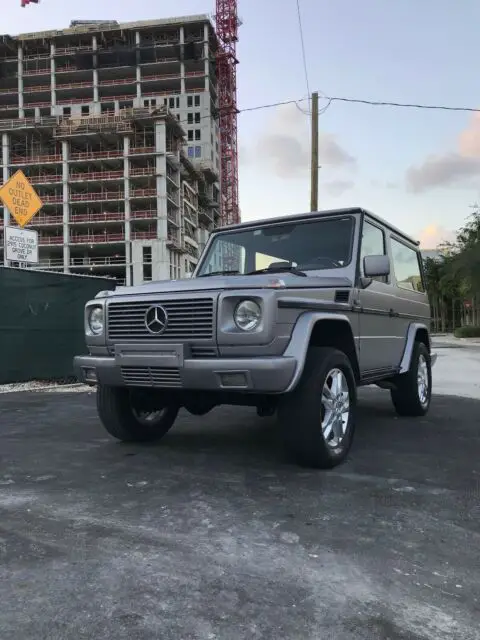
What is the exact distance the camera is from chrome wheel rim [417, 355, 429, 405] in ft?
23.4

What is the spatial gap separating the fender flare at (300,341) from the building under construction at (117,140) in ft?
222

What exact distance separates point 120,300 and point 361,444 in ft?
8.79

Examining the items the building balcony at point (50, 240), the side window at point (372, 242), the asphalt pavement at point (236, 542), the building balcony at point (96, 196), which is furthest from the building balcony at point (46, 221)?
the asphalt pavement at point (236, 542)

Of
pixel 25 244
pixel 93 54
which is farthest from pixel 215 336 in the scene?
pixel 93 54

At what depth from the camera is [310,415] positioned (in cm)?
425

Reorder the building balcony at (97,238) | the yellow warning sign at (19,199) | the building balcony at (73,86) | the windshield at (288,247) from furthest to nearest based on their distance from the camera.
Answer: the building balcony at (73,86) → the building balcony at (97,238) → the yellow warning sign at (19,199) → the windshield at (288,247)

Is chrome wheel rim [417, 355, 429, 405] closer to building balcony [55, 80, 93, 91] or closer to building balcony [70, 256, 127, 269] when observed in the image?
building balcony [70, 256, 127, 269]

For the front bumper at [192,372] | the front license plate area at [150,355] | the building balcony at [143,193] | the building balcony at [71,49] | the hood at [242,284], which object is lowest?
the front bumper at [192,372]

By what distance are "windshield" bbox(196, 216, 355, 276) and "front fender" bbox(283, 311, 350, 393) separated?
1.09 metres

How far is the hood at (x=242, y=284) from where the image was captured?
4258mm

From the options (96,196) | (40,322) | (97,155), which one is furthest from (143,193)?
(40,322)

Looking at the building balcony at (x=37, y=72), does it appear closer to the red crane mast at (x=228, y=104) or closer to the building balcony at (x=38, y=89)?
the building balcony at (x=38, y=89)

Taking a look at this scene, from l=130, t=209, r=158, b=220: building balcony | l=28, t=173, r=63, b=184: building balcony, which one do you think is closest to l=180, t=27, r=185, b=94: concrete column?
l=28, t=173, r=63, b=184: building balcony

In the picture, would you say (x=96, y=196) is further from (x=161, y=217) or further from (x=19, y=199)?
(x=19, y=199)
